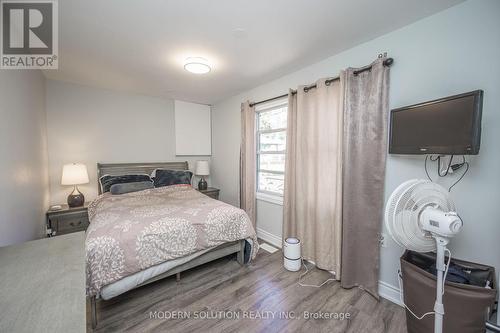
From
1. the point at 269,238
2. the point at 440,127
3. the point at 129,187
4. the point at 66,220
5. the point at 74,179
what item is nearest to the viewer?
the point at 440,127

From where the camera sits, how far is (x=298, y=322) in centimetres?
159

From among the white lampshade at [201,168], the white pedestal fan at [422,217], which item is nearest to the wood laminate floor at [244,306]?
the white pedestal fan at [422,217]

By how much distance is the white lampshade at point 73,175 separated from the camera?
106 inches

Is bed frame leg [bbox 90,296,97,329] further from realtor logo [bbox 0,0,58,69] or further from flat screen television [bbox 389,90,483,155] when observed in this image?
flat screen television [bbox 389,90,483,155]

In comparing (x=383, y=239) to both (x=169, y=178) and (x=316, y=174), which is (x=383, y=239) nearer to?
(x=316, y=174)

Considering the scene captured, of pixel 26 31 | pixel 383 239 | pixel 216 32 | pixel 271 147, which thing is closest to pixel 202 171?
pixel 271 147

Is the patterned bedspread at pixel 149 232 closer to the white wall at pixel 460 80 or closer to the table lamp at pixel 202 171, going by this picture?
the table lamp at pixel 202 171

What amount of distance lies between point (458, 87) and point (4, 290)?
276cm

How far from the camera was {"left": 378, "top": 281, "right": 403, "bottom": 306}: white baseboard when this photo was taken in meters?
1.78

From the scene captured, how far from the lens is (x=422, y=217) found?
116 centimetres

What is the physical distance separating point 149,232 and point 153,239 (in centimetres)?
7

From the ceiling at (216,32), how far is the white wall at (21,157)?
1.76ft

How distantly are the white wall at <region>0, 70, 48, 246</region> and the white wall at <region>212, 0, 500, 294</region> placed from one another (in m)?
3.03

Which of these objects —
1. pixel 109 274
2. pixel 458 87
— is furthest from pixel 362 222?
pixel 109 274
